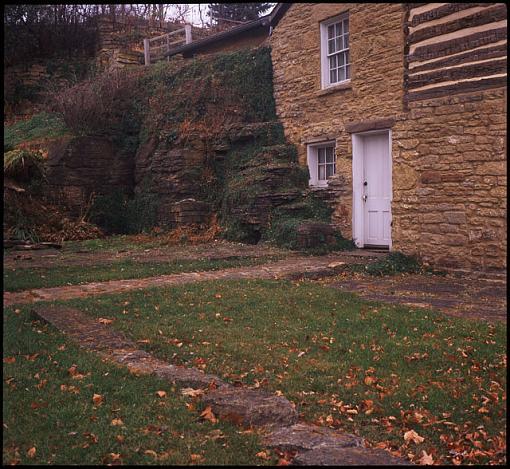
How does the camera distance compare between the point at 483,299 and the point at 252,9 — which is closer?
the point at 483,299

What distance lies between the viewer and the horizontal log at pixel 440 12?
34.3 feet

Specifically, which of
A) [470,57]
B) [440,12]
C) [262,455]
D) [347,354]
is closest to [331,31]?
[440,12]

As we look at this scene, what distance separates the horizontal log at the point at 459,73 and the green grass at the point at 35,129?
10080 mm

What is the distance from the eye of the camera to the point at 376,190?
12.7m

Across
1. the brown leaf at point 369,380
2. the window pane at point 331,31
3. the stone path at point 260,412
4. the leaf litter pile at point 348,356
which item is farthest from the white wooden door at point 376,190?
the stone path at point 260,412

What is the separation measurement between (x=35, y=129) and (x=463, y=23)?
13368mm

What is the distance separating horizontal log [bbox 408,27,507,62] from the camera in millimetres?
10078

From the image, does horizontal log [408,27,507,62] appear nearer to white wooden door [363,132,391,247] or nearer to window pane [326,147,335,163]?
white wooden door [363,132,391,247]

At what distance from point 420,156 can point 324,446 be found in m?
8.41

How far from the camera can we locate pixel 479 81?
10305mm

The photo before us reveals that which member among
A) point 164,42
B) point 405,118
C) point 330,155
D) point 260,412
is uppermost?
point 164,42

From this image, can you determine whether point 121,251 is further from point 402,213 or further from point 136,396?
point 136,396

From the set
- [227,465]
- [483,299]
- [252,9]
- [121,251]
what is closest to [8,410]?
[227,465]

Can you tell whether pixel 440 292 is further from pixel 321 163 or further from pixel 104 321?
pixel 321 163
